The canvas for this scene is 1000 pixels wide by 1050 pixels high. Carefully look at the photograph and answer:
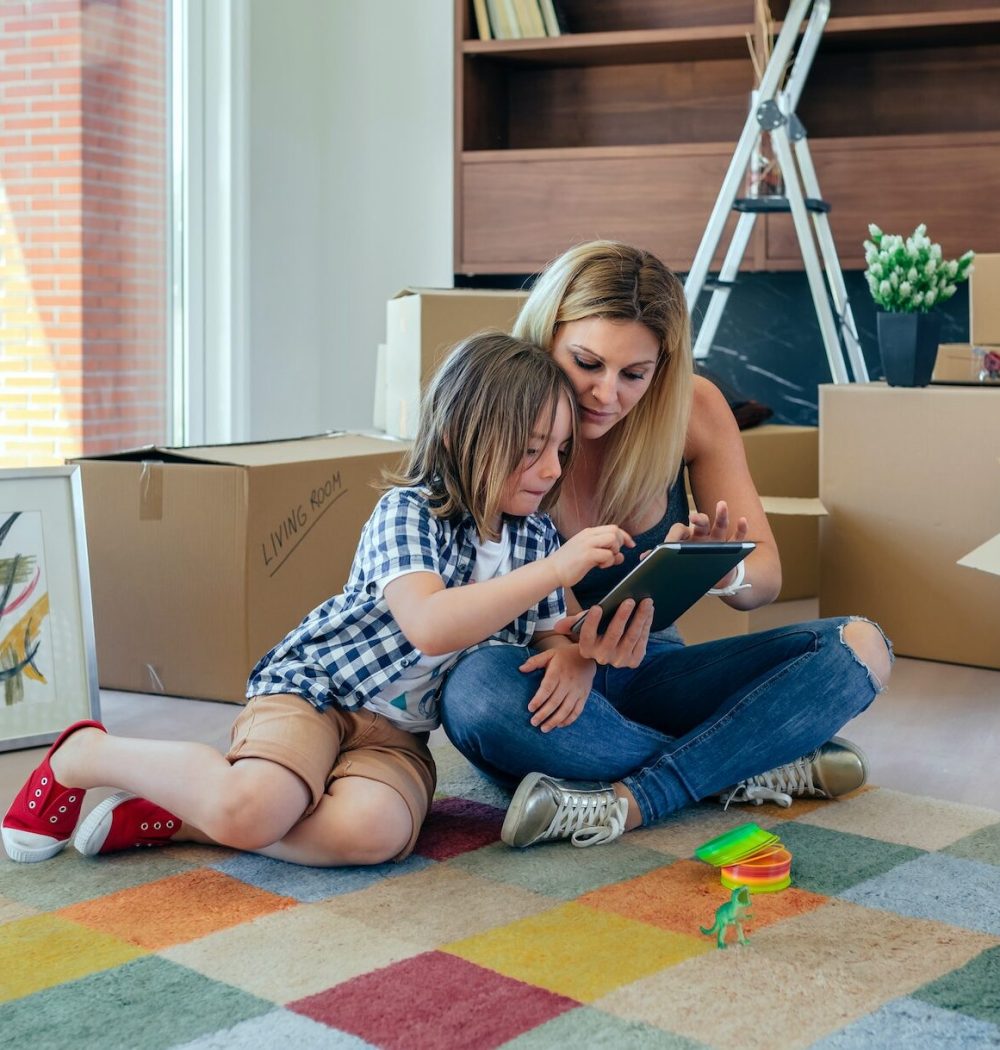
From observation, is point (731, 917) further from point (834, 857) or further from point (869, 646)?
point (869, 646)

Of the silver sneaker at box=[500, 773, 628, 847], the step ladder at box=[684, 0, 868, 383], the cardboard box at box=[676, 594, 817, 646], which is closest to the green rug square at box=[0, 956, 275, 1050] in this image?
the silver sneaker at box=[500, 773, 628, 847]

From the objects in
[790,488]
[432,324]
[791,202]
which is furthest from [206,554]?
[791,202]

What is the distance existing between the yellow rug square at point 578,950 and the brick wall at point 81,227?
6.32ft

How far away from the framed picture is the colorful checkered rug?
0.45 meters

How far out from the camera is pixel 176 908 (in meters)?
1.18

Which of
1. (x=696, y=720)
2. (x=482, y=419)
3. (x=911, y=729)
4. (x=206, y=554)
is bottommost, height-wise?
(x=911, y=729)

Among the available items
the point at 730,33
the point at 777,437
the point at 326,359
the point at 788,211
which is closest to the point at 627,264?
the point at 777,437

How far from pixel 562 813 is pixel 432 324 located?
3.58 ft

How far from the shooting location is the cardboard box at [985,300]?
7.55ft

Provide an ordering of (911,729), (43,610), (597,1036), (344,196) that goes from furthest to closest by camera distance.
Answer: (344,196) → (911,729) → (43,610) → (597,1036)

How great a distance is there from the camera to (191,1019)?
0.95m

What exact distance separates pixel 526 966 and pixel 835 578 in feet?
4.74

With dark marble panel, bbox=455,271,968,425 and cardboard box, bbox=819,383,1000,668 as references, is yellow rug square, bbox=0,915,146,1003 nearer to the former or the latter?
cardboard box, bbox=819,383,1000,668

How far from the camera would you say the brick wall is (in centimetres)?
266
